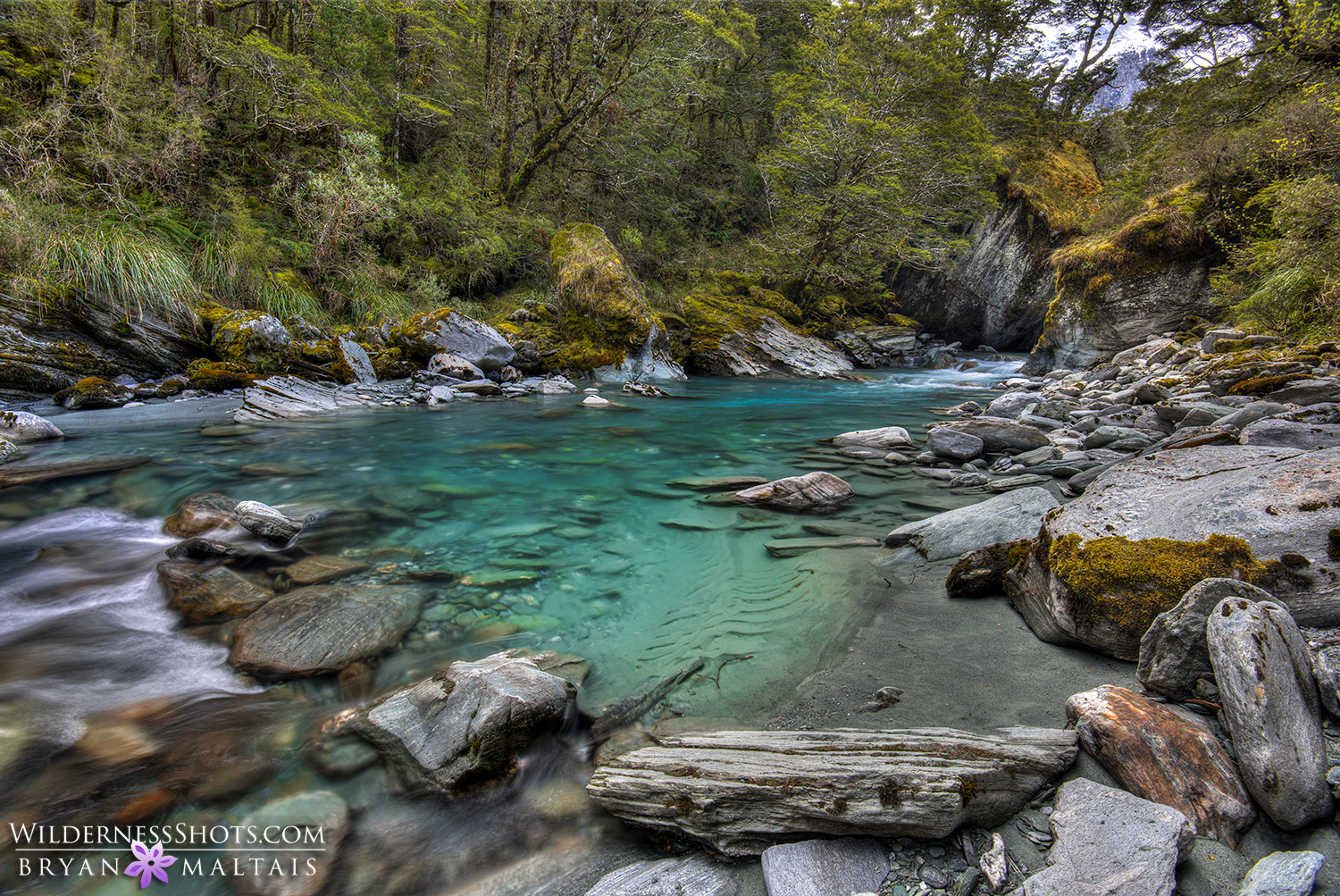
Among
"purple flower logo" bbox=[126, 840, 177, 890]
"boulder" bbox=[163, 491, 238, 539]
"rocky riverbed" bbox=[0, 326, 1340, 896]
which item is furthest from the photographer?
"boulder" bbox=[163, 491, 238, 539]

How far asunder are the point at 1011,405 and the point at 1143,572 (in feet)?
27.1

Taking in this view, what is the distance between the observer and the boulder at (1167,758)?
138cm

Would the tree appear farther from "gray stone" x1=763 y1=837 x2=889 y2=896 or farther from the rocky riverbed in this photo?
"gray stone" x1=763 y1=837 x2=889 y2=896

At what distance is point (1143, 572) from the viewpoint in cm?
223

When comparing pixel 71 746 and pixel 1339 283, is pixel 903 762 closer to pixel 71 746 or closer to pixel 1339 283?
pixel 71 746

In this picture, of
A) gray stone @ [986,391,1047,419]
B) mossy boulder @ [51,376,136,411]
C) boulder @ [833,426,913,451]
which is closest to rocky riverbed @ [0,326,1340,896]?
boulder @ [833,426,913,451]

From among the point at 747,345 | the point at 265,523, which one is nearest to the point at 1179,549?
the point at 265,523

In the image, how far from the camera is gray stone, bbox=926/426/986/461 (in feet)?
20.1

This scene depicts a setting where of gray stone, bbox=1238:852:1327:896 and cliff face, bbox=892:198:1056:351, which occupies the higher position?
cliff face, bbox=892:198:1056:351

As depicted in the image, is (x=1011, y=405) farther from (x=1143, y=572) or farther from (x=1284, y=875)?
(x=1284, y=875)

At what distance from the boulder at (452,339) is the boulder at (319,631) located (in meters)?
9.37

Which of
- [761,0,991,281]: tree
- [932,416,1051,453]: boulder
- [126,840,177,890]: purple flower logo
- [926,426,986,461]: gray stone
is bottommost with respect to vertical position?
[126,840,177,890]: purple flower logo

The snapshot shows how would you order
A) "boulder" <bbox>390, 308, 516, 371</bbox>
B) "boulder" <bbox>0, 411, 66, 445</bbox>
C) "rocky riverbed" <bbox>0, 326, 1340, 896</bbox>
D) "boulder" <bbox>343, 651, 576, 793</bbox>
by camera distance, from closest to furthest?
"rocky riverbed" <bbox>0, 326, 1340, 896</bbox> < "boulder" <bbox>343, 651, 576, 793</bbox> < "boulder" <bbox>0, 411, 66, 445</bbox> < "boulder" <bbox>390, 308, 516, 371</bbox>

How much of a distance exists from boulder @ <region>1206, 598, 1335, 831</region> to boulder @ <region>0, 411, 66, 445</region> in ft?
32.2
